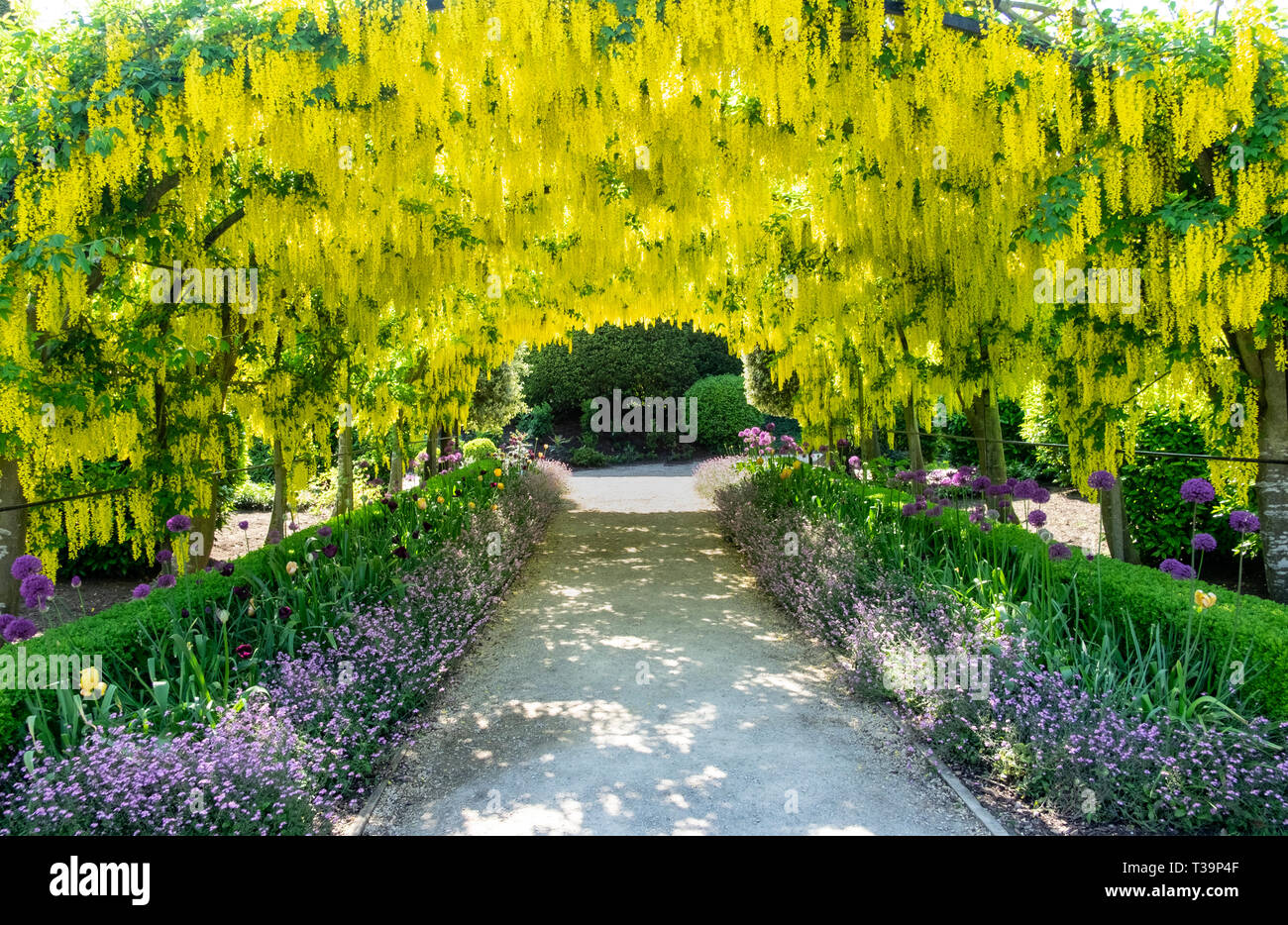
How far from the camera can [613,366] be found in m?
20.3

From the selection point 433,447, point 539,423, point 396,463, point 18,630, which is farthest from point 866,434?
point 539,423

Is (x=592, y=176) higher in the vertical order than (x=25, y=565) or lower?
higher

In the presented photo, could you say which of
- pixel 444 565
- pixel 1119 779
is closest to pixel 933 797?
pixel 1119 779

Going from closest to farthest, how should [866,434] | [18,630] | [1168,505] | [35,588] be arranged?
[18,630], [35,588], [1168,505], [866,434]

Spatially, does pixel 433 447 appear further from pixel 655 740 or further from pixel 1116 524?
pixel 1116 524

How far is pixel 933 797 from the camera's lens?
2857mm

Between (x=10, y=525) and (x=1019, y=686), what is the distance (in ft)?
17.1

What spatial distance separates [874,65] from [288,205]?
11.7 ft

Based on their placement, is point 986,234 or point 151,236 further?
point 986,234

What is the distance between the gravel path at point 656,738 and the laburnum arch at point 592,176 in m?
2.45

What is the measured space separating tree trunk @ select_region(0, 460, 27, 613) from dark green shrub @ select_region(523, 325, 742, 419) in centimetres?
1636

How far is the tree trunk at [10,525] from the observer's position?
4.11m
